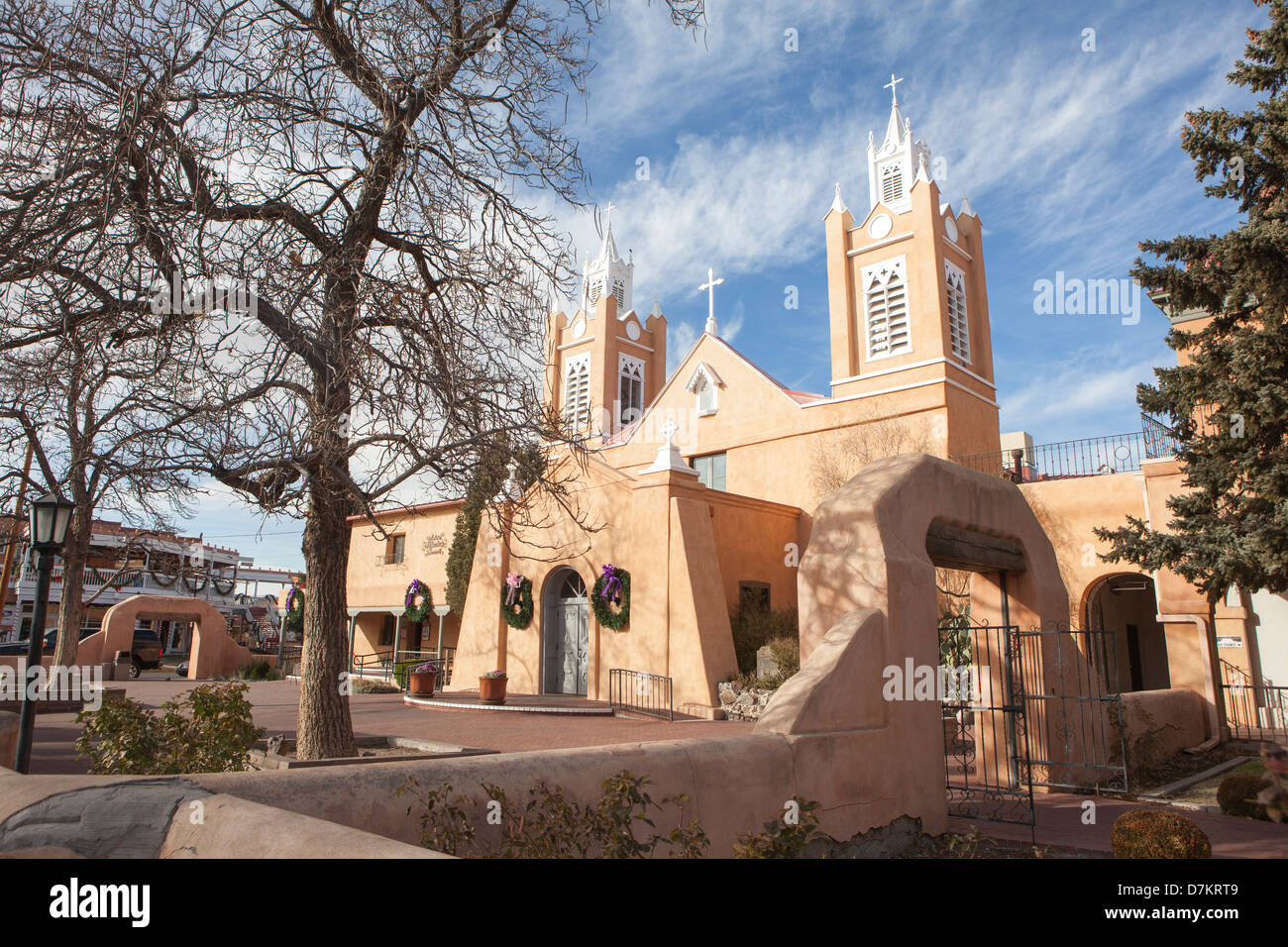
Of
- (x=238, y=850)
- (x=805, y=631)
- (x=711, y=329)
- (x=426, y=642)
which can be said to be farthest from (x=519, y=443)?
(x=426, y=642)

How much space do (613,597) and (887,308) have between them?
42.1 feet

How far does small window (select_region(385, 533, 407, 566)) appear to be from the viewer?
Answer: 30828mm

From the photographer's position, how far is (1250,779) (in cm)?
985

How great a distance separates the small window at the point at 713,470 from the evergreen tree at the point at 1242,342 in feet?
47.2

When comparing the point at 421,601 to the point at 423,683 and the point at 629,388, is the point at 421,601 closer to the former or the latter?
the point at 423,683

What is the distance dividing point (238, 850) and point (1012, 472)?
2188cm

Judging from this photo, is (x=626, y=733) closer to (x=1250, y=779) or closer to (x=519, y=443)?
(x=519, y=443)

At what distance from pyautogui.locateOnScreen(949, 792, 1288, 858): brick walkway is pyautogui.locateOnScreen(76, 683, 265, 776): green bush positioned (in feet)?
24.1

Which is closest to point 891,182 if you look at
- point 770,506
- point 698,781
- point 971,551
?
point 770,506

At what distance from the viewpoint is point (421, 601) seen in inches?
1093

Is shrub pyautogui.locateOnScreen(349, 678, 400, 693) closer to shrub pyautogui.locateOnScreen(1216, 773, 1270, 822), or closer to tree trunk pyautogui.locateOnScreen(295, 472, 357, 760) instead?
tree trunk pyautogui.locateOnScreen(295, 472, 357, 760)

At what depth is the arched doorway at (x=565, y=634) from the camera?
19250 mm

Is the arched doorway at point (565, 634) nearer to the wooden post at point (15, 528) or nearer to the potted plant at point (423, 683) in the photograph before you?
the potted plant at point (423, 683)

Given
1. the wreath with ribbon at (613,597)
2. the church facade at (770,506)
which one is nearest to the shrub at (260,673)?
the church facade at (770,506)
